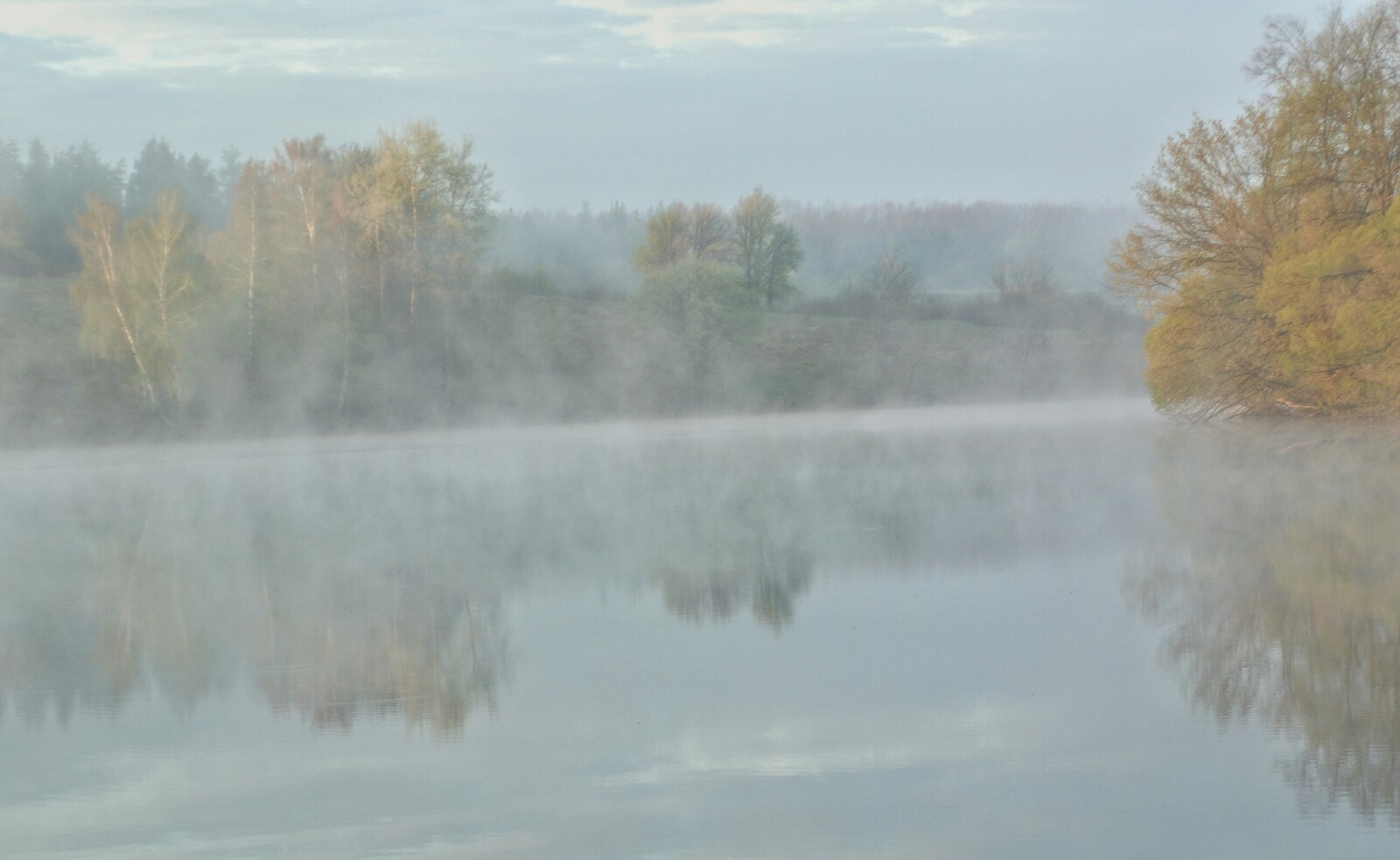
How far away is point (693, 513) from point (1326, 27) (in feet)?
77.0

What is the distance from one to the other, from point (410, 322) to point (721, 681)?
47145 millimetres

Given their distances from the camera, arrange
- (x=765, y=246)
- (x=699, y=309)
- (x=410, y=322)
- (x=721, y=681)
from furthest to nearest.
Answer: (x=765, y=246) → (x=699, y=309) → (x=410, y=322) → (x=721, y=681)

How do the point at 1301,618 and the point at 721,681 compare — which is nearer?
the point at 721,681

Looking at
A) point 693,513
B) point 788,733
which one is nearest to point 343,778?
point 788,733

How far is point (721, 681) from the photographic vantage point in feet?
29.3

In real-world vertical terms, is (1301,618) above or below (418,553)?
above

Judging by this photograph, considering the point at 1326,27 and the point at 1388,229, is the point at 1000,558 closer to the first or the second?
the point at 1388,229

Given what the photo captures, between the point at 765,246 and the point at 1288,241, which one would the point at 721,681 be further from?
the point at 765,246

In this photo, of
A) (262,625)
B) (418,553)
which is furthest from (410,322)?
(262,625)

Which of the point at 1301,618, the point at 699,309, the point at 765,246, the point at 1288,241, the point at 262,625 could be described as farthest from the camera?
the point at 765,246

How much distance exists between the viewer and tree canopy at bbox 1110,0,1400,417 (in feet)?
92.8

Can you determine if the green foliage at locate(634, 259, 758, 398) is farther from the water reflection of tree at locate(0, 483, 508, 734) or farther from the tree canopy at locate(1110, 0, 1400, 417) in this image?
the water reflection of tree at locate(0, 483, 508, 734)

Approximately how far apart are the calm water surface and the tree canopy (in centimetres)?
1031

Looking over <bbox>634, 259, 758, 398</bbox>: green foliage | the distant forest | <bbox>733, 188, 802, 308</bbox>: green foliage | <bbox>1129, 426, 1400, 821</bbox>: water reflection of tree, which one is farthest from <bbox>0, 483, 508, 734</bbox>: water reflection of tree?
<bbox>733, 188, 802, 308</bbox>: green foliage
